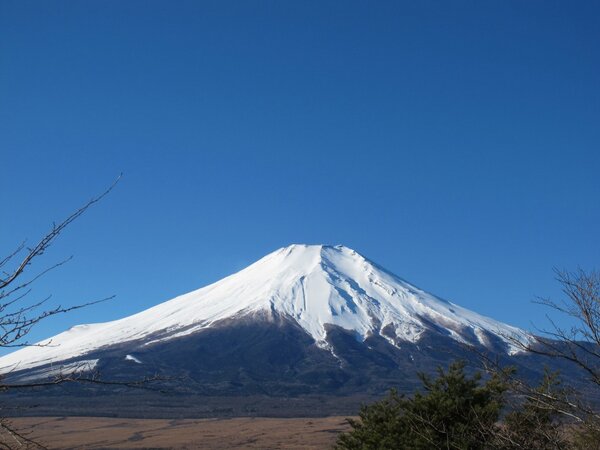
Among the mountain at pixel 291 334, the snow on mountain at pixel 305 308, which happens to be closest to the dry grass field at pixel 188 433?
the mountain at pixel 291 334

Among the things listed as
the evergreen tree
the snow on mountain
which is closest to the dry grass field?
the evergreen tree

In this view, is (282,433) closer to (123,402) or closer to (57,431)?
(57,431)

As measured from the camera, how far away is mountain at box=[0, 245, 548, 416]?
347 ft

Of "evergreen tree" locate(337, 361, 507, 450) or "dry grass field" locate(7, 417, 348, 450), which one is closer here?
"evergreen tree" locate(337, 361, 507, 450)

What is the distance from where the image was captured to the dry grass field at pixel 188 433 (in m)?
51.4

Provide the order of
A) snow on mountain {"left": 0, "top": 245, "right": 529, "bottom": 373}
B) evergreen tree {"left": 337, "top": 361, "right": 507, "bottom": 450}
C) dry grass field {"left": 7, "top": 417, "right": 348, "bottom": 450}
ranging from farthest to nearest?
1. snow on mountain {"left": 0, "top": 245, "right": 529, "bottom": 373}
2. dry grass field {"left": 7, "top": 417, "right": 348, "bottom": 450}
3. evergreen tree {"left": 337, "top": 361, "right": 507, "bottom": 450}

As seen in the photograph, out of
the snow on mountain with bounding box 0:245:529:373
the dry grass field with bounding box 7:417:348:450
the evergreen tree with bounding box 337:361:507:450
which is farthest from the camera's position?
the snow on mountain with bounding box 0:245:529:373

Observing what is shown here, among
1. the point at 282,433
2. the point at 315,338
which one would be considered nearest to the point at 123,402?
the point at 282,433

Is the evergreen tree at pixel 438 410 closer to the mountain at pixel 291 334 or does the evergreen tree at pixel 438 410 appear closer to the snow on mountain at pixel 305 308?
the mountain at pixel 291 334

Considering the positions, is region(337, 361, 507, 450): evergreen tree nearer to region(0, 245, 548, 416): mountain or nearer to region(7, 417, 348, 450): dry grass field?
region(7, 417, 348, 450): dry grass field

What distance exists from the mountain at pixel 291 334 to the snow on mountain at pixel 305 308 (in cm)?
27

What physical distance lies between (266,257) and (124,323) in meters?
47.8

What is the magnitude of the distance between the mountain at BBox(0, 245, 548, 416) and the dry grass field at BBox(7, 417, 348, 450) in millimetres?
13912

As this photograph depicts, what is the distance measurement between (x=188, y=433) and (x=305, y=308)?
296 ft
